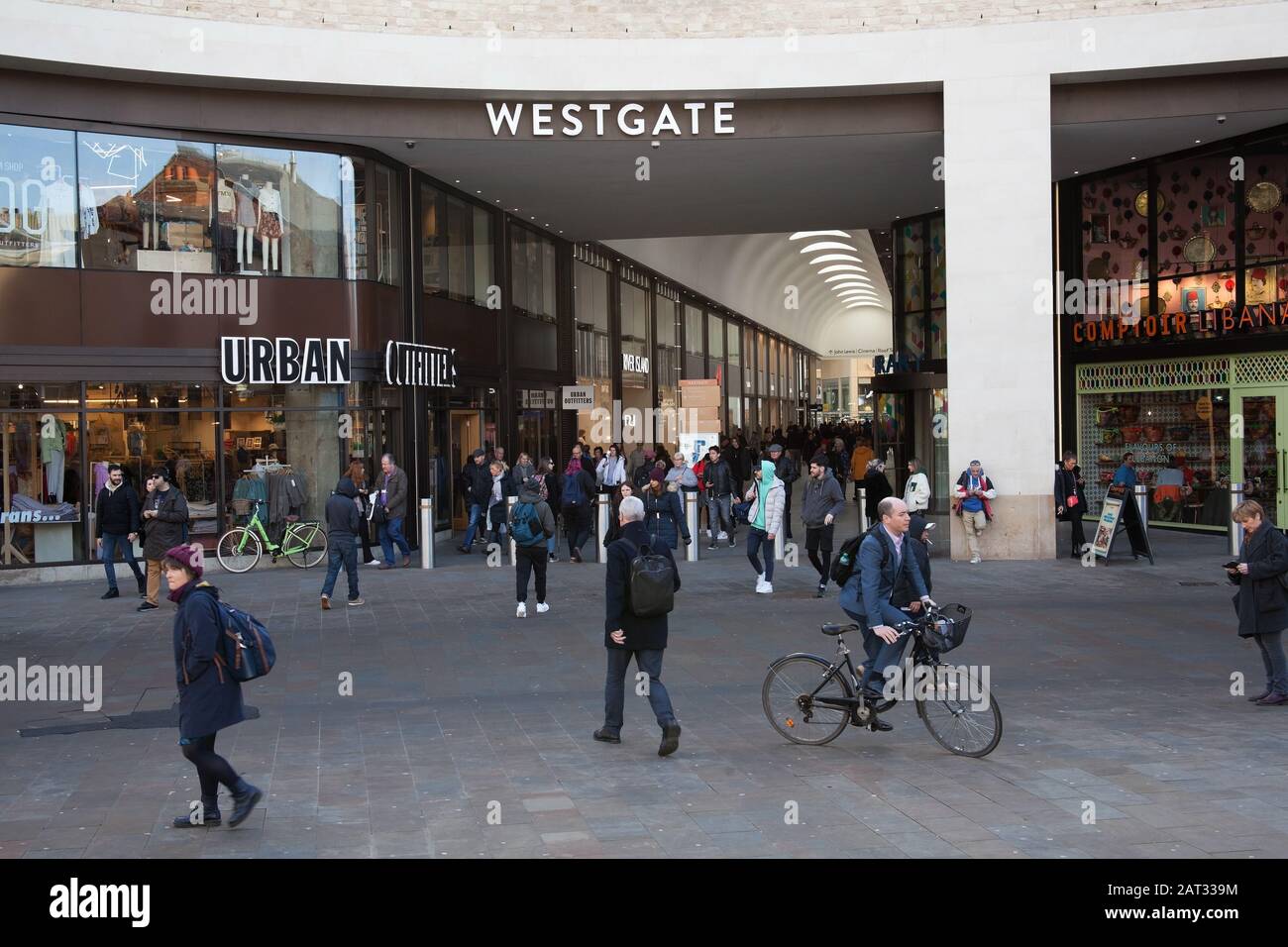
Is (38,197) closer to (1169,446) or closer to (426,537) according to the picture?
(426,537)

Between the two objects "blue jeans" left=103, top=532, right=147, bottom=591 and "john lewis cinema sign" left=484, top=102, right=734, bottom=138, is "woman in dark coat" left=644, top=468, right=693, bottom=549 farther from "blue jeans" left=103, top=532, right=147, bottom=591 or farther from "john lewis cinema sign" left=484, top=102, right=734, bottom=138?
"blue jeans" left=103, top=532, right=147, bottom=591

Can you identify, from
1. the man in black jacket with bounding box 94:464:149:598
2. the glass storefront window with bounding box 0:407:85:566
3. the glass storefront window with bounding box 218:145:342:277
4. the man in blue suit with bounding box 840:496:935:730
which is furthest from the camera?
the glass storefront window with bounding box 218:145:342:277

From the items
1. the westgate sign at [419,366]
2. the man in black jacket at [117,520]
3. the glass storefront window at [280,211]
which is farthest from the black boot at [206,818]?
the westgate sign at [419,366]

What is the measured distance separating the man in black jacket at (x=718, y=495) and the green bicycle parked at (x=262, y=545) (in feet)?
22.5

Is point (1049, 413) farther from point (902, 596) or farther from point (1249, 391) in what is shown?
point (902, 596)

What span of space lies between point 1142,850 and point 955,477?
1424 cm

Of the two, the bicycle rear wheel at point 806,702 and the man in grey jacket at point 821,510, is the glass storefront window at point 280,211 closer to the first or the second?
the man in grey jacket at point 821,510

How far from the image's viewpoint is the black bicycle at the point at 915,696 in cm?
825

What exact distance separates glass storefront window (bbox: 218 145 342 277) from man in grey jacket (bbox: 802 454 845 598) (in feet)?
29.8

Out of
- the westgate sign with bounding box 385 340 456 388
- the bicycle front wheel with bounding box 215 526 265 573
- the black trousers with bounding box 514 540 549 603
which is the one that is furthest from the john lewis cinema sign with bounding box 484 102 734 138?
the black trousers with bounding box 514 540 549 603

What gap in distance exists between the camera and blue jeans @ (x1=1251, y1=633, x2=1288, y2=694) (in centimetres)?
977

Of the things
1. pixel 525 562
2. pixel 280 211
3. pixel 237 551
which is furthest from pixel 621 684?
pixel 280 211

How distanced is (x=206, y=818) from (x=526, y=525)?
7536 mm
